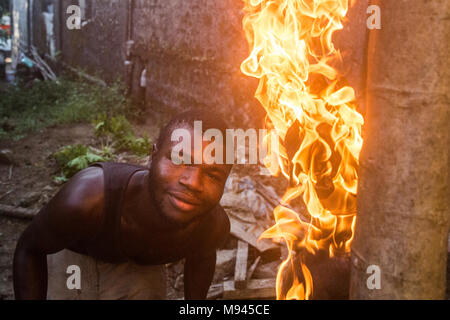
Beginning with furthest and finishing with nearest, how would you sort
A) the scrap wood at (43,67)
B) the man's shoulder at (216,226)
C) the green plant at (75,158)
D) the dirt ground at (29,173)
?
1. the scrap wood at (43,67)
2. the green plant at (75,158)
3. the dirt ground at (29,173)
4. the man's shoulder at (216,226)

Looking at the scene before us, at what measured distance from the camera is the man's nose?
2.34m

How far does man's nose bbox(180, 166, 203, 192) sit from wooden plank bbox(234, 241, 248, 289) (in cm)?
222

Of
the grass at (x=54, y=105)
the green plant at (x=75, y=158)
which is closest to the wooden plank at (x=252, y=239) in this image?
the green plant at (x=75, y=158)

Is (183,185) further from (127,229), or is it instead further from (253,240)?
(253,240)

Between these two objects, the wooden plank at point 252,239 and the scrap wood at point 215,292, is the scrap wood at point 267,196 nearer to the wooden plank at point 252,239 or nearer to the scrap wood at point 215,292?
the wooden plank at point 252,239

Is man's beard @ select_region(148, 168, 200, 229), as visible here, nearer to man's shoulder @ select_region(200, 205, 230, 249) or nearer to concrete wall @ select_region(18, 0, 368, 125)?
man's shoulder @ select_region(200, 205, 230, 249)

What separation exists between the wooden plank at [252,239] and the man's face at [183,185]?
8.55 feet

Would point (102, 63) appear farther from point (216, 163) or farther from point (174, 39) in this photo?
point (216, 163)

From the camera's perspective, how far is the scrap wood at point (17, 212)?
5.93m

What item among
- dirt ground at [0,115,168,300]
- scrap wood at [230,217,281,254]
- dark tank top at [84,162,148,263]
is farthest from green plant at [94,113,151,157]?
dark tank top at [84,162,148,263]

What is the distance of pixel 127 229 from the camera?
267cm

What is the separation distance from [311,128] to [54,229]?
2.02 meters

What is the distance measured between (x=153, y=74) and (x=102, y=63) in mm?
4189

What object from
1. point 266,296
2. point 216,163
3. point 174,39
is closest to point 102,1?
point 174,39
